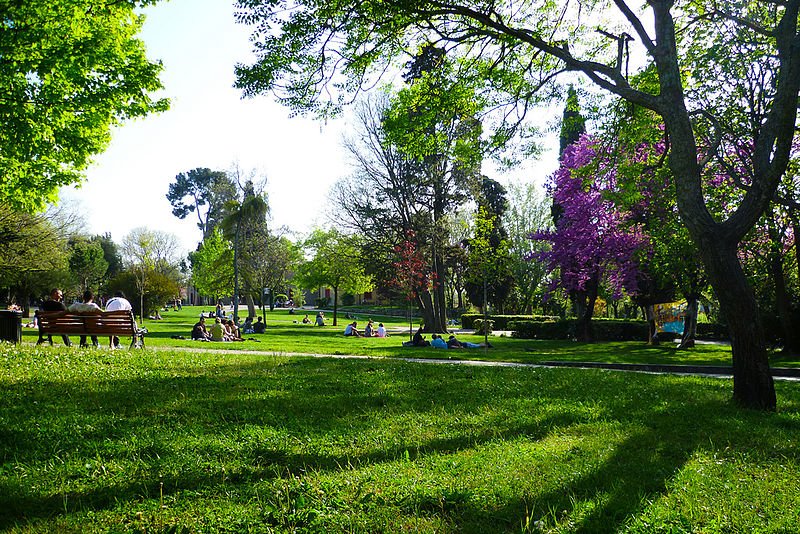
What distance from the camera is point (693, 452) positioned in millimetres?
4930

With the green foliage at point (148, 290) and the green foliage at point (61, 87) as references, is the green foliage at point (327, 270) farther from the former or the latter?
the green foliage at point (61, 87)

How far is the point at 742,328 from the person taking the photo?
7.20 metres

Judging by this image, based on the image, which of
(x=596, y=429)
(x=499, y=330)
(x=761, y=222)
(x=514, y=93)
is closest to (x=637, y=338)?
(x=499, y=330)

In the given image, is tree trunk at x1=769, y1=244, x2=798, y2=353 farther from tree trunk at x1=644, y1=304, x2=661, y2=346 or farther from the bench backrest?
the bench backrest

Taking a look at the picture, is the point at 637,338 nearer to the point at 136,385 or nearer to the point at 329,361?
the point at 329,361

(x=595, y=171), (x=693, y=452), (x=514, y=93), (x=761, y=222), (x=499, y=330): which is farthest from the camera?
(x=499, y=330)

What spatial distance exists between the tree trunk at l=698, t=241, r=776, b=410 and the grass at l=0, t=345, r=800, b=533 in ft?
1.15

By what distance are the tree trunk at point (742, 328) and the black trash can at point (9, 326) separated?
14.6 metres

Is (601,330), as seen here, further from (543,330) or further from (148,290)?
(148,290)

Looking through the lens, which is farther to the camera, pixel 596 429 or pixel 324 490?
pixel 596 429

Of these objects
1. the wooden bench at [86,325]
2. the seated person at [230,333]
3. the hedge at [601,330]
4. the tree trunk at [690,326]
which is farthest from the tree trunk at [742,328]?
the hedge at [601,330]

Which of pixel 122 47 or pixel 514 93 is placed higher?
pixel 122 47

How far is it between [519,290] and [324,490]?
5050 cm

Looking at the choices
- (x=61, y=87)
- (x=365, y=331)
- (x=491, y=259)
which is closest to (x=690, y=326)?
(x=491, y=259)
